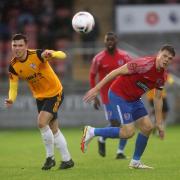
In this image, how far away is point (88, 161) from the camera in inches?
547

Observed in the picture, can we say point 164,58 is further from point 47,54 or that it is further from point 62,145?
point 62,145

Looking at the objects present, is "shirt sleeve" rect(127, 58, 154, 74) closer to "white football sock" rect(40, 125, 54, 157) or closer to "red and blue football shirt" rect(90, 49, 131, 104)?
"white football sock" rect(40, 125, 54, 157)

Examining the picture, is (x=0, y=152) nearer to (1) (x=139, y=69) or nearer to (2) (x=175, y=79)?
(1) (x=139, y=69)

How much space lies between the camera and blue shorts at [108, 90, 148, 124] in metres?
12.0

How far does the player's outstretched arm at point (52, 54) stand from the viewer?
11.3 meters

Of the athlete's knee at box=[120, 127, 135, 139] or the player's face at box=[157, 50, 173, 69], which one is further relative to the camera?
the athlete's knee at box=[120, 127, 135, 139]

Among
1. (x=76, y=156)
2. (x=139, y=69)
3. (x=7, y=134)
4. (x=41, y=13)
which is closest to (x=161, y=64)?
(x=139, y=69)

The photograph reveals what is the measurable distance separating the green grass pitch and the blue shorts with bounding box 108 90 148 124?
2.60 feet

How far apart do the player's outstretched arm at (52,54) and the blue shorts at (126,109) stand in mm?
1214

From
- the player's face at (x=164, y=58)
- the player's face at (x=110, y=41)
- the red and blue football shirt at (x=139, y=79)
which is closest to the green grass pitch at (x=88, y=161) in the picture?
the red and blue football shirt at (x=139, y=79)

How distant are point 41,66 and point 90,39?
41.0ft

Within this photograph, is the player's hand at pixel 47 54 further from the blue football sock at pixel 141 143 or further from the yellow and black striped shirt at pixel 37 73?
the blue football sock at pixel 141 143

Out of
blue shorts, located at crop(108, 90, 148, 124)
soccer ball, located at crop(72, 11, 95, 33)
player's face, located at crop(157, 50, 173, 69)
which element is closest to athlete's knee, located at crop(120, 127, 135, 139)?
blue shorts, located at crop(108, 90, 148, 124)

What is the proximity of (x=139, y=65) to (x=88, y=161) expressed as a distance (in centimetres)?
286
